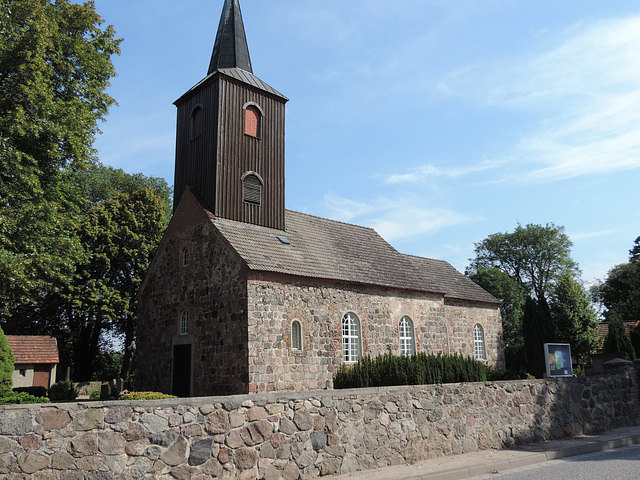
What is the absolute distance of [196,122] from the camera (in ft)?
70.1

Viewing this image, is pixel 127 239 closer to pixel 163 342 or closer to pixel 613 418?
pixel 163 342

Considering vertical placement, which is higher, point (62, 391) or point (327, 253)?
point (327, 253)

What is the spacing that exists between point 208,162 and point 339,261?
272 inches

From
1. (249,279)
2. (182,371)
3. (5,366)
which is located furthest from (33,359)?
(249,279)

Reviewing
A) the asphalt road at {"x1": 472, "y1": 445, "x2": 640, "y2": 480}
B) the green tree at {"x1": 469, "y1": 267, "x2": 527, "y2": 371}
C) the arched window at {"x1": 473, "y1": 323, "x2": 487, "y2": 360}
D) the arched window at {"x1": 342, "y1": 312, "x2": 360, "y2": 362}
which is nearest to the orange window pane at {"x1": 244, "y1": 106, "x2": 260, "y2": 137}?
the arched window at {"x1": 342, "y1": 312, "x2": 360, "y2": 362}

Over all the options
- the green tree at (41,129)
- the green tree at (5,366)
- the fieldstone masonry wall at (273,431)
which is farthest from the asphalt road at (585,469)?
the green tree at (41,129)

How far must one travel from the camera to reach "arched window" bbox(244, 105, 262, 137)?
20.9 m

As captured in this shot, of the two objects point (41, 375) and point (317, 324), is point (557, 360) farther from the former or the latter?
point (41, 375)

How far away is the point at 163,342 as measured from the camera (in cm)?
1998

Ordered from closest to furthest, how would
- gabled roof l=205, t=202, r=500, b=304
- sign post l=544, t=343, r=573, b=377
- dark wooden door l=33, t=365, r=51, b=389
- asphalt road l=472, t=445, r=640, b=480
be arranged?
asphalt road l=472, t=445, r=640, b=480, sign post l=544, t=343, r=573, b=377, gabled roof l=205, t=202, r=500, b=304, dark wooden door l=33, t=365, r=51, b=389

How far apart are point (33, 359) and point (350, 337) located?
20546 mm

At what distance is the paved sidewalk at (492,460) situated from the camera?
28.0 feet

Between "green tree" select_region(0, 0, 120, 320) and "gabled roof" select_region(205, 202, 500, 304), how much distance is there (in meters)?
5.83

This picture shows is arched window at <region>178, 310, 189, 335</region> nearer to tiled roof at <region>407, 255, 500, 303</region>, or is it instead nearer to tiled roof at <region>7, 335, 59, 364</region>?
tiled roof at <region>407, 255, 500, 303</region>
